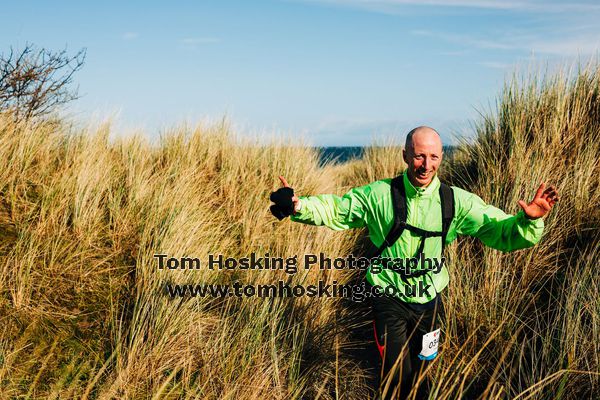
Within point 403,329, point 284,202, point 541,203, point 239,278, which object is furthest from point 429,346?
point 239,278

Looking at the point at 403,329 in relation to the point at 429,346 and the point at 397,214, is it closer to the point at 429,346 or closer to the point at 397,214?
the point at 429,346

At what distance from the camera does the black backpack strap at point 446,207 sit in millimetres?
2658

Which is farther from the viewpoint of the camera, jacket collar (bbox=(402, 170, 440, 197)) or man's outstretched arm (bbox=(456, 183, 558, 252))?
jacket collar (bbox=(402, 170, 440, 197))

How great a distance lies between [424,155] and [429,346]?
3.81ft

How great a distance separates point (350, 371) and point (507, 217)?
165 centimetres

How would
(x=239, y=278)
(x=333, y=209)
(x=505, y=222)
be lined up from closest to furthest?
(x=505, y=222) < (x=333, y=209) < (x=239, y=278)

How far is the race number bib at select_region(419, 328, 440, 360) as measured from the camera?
8.82 ft

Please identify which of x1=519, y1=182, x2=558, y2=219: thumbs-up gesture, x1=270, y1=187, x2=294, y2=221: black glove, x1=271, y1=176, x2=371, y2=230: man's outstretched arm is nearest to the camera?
x1=519, y1=182, x2=558, y2=219: thumbs-up gesture

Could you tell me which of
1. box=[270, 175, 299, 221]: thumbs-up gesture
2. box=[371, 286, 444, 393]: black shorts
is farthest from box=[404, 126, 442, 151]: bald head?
box=[371, 286, 444, 393]: black shorts

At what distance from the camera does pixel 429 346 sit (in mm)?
2725

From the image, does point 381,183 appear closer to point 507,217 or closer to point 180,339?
point 507,217

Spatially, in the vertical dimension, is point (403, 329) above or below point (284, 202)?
below

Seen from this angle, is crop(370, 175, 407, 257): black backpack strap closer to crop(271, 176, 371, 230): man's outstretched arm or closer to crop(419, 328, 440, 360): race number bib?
crop(271, 176, 371, 230): man's outstretched arm

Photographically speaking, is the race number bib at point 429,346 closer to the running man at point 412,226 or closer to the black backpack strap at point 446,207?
the running man at point 412,226
